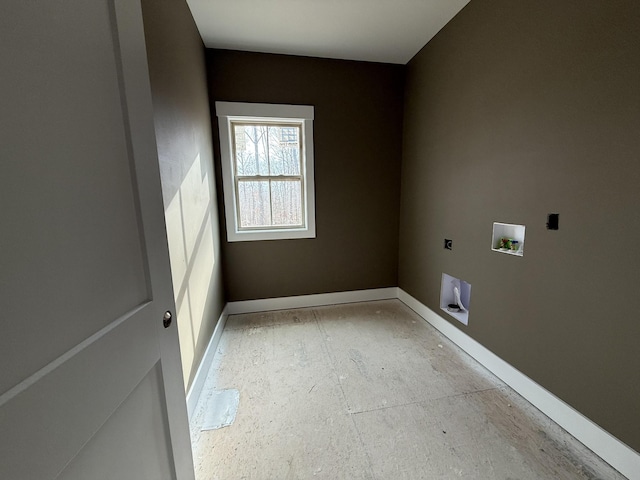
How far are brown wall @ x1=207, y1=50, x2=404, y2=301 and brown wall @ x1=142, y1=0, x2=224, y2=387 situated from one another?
0.47 metres

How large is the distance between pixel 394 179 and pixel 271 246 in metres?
1.58

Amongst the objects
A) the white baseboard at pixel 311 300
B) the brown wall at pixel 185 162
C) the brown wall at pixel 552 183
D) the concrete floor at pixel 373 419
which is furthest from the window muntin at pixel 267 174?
the brown wall at pixel 552 183

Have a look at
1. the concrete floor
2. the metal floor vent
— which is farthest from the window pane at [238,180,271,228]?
the metal floor vent

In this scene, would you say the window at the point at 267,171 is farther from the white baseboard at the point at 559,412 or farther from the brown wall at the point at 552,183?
the white baseboard at the point at 559,412

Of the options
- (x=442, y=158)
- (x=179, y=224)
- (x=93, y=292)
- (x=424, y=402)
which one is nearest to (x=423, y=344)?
(x=424, y=402)

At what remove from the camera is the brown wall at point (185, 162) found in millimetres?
1360

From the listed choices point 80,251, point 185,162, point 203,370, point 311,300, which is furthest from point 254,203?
point 80,251

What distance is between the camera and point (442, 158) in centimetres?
233

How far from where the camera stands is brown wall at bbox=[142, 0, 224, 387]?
1360mm

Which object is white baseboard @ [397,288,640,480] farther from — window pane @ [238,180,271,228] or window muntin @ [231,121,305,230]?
window pane @ [238,180,271,228]

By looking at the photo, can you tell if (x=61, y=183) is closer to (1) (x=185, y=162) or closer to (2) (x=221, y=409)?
(1) (x=185, y=162)

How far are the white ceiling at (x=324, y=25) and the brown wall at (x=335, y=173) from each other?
17 centimetres

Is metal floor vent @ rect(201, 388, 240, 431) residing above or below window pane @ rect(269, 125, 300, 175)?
below

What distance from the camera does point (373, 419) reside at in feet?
4.97
